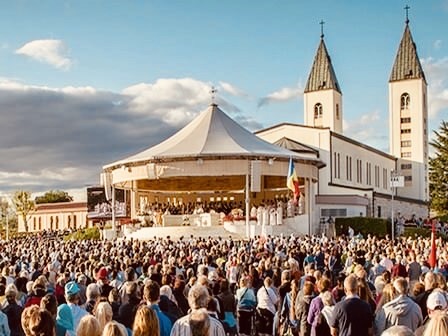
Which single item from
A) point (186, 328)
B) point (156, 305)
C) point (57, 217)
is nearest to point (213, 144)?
point (156, 305)

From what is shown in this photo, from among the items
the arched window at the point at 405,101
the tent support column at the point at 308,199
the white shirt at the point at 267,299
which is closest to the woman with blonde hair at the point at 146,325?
the white shirt at the point at 267,299

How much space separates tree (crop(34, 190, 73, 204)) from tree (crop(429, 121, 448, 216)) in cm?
5565

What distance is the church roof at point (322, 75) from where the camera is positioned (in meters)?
68.8

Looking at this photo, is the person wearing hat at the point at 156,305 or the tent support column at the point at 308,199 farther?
the tent support column at the point at 308,199

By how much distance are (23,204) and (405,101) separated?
142 feet

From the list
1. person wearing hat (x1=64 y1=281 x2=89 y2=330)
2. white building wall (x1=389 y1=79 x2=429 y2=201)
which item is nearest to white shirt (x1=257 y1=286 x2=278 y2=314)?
person wearing hat (x1=64 y1=281 x2=89 y2=330)

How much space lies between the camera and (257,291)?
11.0 metres

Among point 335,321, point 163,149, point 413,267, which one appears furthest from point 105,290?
point 163,149

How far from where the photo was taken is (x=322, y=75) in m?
69.3

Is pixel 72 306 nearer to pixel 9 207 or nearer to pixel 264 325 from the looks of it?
pixel 264 325

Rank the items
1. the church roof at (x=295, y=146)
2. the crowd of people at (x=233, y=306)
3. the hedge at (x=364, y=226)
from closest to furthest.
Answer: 1. the crowd of people at (x=233, y=306)
2. the hedge at (x=364, y=226)
3. the church roof at (x=295, y=146)

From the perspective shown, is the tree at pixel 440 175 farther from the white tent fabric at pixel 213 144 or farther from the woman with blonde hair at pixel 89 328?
the woman with blonde hair at pixel 89 328

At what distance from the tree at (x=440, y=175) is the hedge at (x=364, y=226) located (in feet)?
80.0

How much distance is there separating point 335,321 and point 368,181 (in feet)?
179
